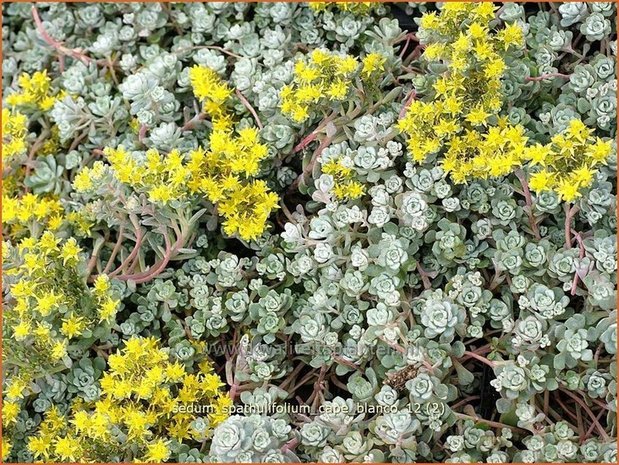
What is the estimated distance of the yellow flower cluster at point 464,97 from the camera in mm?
1560

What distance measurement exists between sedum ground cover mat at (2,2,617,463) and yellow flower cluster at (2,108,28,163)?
11mm

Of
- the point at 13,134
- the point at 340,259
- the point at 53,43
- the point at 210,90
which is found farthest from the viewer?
the point at 53,43

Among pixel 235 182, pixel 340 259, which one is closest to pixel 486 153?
pixel 340 259

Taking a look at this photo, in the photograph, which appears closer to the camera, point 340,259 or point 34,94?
point 340,259

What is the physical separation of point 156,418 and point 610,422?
941 mm

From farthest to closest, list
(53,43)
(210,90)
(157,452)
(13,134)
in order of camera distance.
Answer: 1. (53,43)
2. (13,134)
3. (210,90)
4. (157,452)

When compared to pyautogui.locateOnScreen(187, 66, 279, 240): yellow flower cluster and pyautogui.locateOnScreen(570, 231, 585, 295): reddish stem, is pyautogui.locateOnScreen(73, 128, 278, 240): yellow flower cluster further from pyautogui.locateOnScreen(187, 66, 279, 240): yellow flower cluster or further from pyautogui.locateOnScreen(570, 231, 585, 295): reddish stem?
pyautogui.locateOnScreen(570, 231, 585, 295): reddish stem

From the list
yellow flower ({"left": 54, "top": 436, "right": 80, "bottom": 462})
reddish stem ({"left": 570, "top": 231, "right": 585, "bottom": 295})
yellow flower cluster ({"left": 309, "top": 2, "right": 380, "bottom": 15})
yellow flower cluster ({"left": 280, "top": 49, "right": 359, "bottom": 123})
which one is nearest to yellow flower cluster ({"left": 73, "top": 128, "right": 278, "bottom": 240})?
yellow flower cluster ({"left": 280, "top": 49, "right": 359, "bottom": 123})

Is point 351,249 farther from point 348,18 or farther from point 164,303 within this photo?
point 348,18

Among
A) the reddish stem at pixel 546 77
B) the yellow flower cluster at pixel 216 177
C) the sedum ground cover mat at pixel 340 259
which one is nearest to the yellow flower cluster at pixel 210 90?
the sedum ground cover mat at pixel 340 259

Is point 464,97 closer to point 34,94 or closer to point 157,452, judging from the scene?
point 157,452

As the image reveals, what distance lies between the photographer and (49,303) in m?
1.54

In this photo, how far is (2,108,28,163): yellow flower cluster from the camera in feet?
6.13

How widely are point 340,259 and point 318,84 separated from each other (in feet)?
1.32
